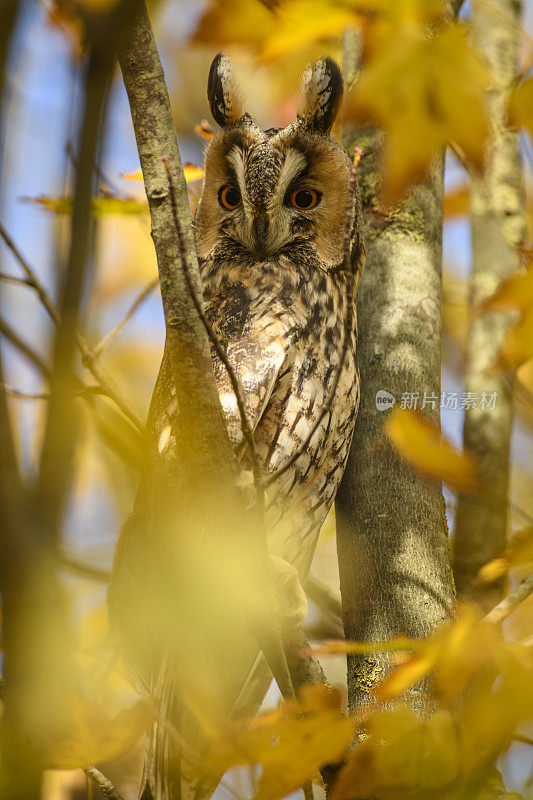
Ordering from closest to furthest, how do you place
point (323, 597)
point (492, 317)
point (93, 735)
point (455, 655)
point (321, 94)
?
point (455, 655) < point (93, 735) < point (321, 94) < point (323, 597) < point (492, 317)

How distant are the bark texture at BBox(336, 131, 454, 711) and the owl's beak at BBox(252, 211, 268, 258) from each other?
0.30m

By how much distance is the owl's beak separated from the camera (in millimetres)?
1959

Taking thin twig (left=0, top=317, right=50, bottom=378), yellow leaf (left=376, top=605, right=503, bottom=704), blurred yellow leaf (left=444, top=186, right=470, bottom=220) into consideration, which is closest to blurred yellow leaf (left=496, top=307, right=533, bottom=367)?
yellow leaf (left=376, top=605, right=503, bottom=704)

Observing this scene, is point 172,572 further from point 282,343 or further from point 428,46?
point 428,46

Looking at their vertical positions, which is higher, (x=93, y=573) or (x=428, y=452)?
(x=428, y=452)

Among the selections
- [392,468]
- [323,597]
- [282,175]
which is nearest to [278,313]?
Answer: [282,175]

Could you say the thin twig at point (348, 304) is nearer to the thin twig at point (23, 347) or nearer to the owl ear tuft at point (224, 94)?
the owl ear tuft at point (224, 94)

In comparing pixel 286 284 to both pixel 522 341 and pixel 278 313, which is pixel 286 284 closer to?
pixel 278 313

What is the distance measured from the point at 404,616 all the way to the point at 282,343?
70 cm

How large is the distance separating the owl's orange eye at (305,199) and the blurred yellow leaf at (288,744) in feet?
4.31

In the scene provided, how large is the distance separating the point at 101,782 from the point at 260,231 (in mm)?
1349

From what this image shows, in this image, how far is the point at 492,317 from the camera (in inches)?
98.6

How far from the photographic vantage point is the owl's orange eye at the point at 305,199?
206 centimetres

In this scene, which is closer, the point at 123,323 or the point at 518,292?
the point at 518,292
